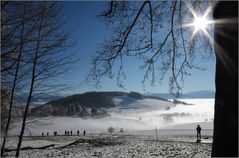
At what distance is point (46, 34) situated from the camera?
31.6ft

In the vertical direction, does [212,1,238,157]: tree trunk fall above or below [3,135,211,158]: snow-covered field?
above

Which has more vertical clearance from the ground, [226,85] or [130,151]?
[226,85]

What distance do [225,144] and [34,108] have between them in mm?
7967

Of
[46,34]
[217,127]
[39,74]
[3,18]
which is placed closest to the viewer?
[217,127]

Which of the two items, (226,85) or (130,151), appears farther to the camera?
(130,151)

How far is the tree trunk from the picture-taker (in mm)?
4086

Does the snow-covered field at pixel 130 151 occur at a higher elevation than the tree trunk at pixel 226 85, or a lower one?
lower

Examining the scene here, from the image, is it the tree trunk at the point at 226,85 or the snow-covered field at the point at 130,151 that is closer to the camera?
the tree trunk at the point at 226,85

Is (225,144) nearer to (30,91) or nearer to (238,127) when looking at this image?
(238,127)

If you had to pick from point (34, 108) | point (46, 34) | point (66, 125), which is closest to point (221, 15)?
point (46, 34)

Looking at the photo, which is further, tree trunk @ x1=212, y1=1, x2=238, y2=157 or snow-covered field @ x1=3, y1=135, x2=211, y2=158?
snow-covered field @ x1=3, y1=135, x2=211, y2=158

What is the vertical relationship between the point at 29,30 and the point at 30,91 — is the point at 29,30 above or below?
above

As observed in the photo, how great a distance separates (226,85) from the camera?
4203 mm

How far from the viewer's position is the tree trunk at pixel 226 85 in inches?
161
